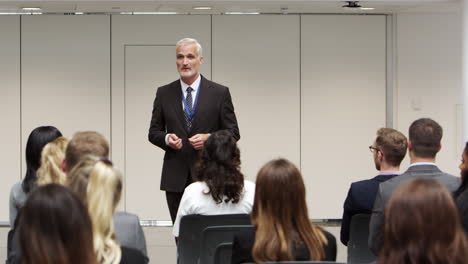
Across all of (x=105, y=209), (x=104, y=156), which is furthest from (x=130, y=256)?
(x=104, y=156)

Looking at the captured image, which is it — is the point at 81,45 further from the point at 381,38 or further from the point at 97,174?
the point at 97,174

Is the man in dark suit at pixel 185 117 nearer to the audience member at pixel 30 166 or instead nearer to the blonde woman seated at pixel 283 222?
the audience member at pixel 30 166

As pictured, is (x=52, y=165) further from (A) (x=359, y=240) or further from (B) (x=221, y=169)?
(A) (x=359, y=240)

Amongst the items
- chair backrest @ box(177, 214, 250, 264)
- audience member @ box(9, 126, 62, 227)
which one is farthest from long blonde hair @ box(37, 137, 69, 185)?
chair backrest @ box(177, 214, 250, 264)

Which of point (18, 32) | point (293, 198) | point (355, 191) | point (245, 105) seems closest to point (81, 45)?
point (18, 32)

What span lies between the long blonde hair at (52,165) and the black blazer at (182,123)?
2254 mm

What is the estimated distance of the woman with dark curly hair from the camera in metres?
5.22

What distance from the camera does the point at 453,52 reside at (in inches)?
418

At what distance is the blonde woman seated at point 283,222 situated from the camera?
381 cm

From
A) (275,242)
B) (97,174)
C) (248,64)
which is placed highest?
(248,64)

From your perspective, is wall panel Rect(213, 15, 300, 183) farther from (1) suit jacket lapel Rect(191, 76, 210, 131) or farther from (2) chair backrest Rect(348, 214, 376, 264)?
(2) chair backrest Rect(348, 214, 376, 264)

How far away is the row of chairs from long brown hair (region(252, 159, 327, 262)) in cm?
73

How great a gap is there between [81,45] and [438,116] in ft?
14.6

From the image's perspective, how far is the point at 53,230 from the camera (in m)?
2.65
